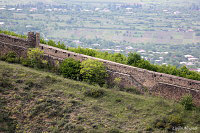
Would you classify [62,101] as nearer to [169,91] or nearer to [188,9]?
[169,91]

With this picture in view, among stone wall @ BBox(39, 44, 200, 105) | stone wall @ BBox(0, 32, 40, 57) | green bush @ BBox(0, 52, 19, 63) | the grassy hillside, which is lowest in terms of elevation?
the grassy hillside

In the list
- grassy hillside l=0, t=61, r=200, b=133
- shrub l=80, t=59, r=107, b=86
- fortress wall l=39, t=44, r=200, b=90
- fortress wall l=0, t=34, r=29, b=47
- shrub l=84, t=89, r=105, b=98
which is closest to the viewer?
grassy hillside l=0, t=61, r=200, b=133

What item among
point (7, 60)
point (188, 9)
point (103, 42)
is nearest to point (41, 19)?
point (103, 42)

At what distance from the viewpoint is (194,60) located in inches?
2552

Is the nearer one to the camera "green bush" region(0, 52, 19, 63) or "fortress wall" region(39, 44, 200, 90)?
"fortress wall" region(39, 44, 200, 90)

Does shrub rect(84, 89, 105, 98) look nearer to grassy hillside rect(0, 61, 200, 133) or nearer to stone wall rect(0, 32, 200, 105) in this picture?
grassy hillside rect(0, 61, 200, 133)

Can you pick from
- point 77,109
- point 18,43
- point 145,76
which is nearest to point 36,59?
point 18,43

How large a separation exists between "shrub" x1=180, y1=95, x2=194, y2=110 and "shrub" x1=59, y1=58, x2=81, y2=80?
28.4 feet

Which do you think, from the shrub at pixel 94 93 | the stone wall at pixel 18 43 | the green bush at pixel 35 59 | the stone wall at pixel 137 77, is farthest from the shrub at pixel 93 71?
the stone wall at pixel 18 43

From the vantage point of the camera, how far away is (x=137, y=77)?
83.4 feet

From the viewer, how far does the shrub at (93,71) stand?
85.9ft

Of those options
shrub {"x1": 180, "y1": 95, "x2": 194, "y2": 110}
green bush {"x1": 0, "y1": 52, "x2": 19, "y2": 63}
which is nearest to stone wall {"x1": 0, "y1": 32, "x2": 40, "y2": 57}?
green bush {"x1": 0, "y1": 52, "x2": 19, "y2": 63}

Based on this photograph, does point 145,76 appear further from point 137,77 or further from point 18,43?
point 18,43

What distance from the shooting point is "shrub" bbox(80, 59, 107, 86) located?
2617 centimetres
